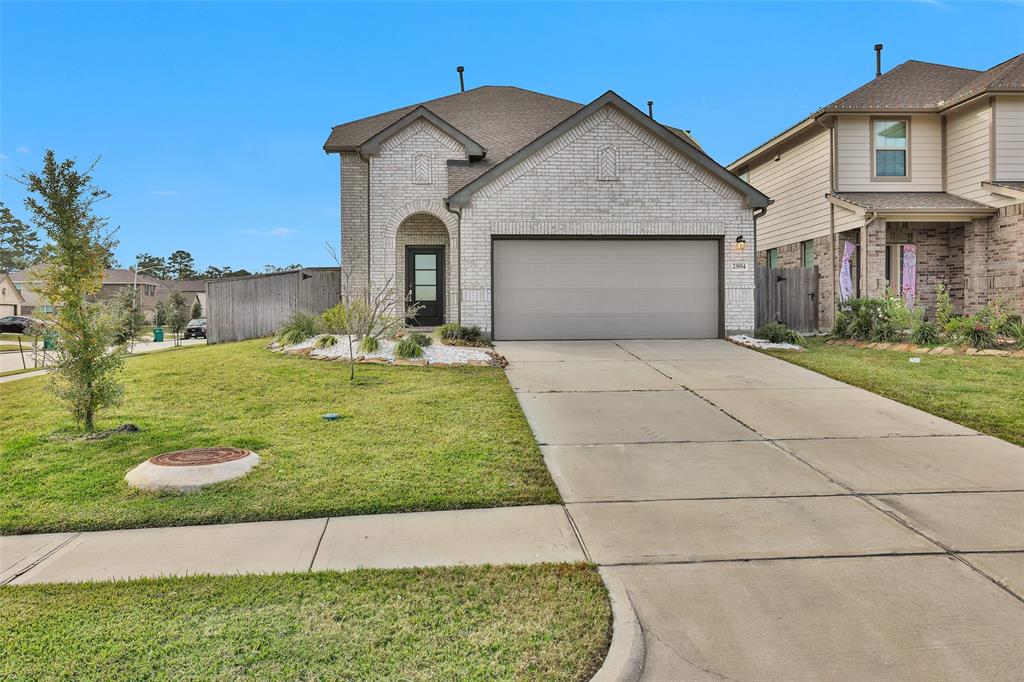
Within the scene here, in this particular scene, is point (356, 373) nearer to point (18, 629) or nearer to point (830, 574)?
point (18, 629)

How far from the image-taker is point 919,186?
17.5 meters

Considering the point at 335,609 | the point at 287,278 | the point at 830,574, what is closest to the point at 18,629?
the point at 335,609

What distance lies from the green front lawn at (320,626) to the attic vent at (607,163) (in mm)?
11862

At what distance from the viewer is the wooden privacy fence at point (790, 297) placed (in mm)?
16672

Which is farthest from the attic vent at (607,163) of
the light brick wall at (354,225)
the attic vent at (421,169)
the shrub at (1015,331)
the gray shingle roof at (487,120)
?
the shrub at (1015,331)

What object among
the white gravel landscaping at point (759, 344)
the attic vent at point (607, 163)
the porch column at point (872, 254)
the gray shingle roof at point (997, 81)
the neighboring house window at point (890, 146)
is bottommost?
the white gravel landscaping at point (759, 344)

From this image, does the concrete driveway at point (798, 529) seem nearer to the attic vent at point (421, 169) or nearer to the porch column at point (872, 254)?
the porch column at point (872, 254)

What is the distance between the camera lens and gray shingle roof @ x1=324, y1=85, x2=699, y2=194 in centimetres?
1666

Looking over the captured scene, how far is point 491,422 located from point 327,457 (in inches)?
78.7

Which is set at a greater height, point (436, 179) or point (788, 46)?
point (788, 46)

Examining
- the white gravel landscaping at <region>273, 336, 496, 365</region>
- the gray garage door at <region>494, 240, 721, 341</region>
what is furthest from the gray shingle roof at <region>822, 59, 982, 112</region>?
the white gravel landscaping at <region>273, 336, 496, 365</region>

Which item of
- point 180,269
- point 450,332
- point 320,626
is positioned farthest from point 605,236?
point 180,269

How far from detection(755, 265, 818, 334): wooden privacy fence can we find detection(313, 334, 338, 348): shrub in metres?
11.1

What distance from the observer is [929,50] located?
1986 centimetres
